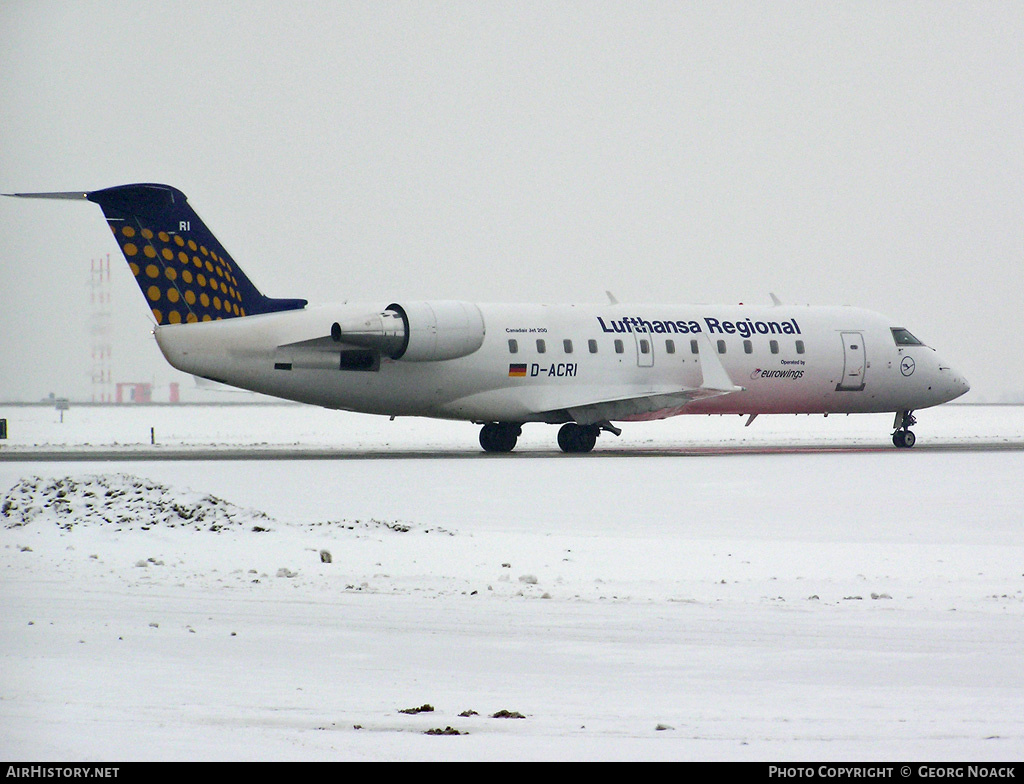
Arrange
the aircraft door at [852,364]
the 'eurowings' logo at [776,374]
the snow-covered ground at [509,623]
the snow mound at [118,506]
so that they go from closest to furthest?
the snow-covered ground at [509,623] < the snow mound at [118,506] < the 'eurowings' logo at [776,374] < the aircraft door at [852,364]

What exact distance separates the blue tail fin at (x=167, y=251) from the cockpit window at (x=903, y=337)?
743 inches

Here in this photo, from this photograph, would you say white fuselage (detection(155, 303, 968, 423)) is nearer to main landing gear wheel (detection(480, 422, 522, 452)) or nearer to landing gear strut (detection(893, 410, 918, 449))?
landing gear strut (detection(893, 410, 918, 449))

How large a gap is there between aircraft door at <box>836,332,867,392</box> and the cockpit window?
143 centimetres

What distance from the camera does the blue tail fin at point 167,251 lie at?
30.3m

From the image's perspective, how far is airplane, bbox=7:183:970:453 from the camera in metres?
30.5

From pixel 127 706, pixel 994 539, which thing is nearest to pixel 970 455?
pixel 994 539

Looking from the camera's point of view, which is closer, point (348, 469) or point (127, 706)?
point (127, 706)

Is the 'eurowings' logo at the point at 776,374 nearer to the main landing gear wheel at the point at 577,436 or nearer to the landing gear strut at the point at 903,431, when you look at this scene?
the landing gear strut at the point at 903,431

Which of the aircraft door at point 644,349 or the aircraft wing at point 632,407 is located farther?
the aircraft door at point 644,349

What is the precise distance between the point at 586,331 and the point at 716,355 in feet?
12.4

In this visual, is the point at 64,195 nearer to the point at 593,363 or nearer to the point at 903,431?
the point at 593,363

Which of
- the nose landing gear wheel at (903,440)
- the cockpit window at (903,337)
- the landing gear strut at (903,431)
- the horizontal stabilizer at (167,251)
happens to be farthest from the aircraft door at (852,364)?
the horizontal stabilizer at (167,251)

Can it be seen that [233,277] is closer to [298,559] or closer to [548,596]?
[298,559]

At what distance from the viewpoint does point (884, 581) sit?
13.4 meters
